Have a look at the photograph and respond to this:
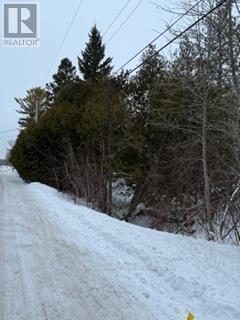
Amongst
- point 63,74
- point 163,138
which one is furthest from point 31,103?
point 163,138

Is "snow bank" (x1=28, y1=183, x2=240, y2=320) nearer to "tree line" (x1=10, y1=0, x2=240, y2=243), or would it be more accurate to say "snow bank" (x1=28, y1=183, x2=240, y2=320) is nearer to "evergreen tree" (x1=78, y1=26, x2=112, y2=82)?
"tree line" (x1=10, y1=0, x2=240, y2=243)

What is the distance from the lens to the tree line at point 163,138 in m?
8.97

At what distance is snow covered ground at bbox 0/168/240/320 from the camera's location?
410 cm

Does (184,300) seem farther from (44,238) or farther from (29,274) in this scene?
(44,238)

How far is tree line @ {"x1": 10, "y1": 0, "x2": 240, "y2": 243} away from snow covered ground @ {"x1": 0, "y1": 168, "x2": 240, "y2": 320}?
8.51 ft

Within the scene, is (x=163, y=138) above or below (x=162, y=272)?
above

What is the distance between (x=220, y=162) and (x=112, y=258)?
5403 mm

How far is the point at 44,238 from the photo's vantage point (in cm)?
759

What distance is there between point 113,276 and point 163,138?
10.9 m

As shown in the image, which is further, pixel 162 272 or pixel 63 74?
pixel 63 74

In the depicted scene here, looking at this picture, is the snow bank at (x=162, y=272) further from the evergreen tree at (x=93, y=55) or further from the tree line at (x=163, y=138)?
the evergreen tree at (x=93, y=55)

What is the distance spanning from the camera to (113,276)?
5242 mm

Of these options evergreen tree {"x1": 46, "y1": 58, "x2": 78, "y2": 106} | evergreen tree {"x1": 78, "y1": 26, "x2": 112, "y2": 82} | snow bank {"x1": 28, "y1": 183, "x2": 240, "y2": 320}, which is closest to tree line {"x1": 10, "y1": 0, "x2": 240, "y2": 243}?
snow bank {"x1": 28, "y1": 183, "x2": 240, "y2": 320}

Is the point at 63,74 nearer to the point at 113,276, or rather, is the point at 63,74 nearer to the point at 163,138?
the point at 163,138
